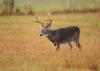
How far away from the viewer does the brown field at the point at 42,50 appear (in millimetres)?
11219

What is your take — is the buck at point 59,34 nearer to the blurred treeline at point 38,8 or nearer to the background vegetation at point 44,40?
the background vegetation at point 44,40

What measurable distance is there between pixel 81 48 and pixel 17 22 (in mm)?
7475

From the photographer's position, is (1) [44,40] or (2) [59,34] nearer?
(2) [59,34]

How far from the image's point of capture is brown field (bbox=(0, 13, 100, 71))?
1122 cm

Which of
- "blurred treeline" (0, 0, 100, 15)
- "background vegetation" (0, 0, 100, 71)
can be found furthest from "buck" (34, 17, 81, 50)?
"blurred treeline" (0, 0, 100, 15)

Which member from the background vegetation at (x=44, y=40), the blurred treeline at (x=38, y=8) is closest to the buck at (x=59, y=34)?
the background vegetation at (x=44, y=40)

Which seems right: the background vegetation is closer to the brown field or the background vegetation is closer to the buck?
the brown field

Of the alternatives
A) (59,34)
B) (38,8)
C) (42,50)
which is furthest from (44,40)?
(38,8)

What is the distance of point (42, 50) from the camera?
13.6 metres

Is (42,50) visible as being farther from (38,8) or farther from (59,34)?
(38,8)

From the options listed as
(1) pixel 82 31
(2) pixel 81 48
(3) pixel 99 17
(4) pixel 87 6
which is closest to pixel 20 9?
(4) pixel 87 6

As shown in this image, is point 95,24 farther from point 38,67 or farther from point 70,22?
point 38,67

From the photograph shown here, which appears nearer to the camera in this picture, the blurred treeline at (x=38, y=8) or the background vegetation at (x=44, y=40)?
the background vegetation at (x=44, y=40)

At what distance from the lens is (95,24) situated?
1953 centimetres
